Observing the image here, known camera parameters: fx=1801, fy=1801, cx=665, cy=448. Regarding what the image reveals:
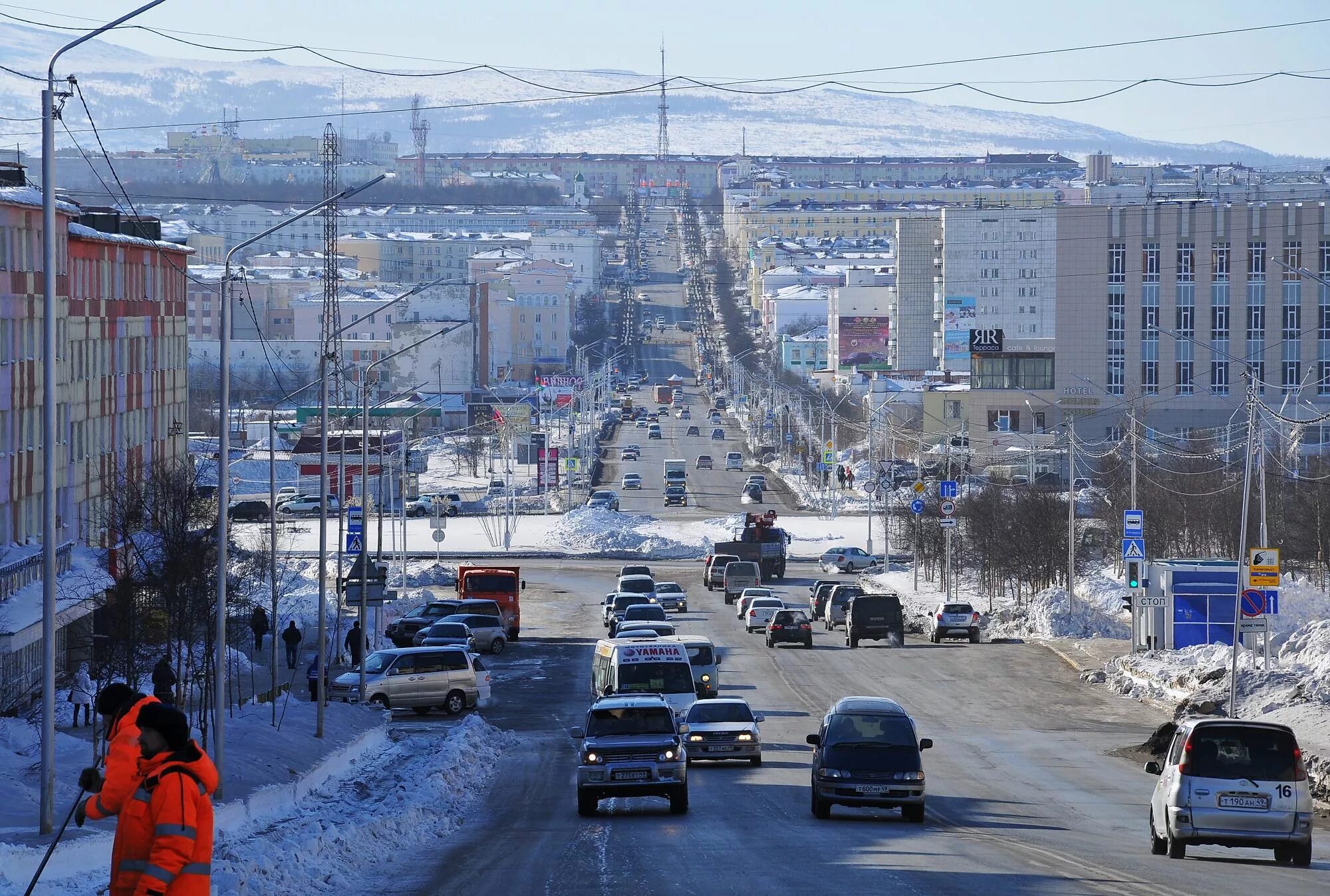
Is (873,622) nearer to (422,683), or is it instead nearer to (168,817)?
(422,683)

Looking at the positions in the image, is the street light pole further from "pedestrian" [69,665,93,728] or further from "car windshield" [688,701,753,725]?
"car windshield" [688,701,753,725]

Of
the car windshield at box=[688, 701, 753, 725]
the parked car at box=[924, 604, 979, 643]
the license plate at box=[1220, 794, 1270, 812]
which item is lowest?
the parked car at box=[924, 604, 979, 643]

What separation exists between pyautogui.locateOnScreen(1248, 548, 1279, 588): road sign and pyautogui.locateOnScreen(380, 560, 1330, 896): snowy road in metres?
3.68

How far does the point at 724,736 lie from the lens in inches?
1128

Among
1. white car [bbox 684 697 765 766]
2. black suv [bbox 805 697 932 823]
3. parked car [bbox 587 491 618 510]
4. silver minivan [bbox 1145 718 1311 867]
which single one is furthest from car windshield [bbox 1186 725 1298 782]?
parked car [bbox 587 491 618 510]

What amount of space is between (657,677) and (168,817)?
2194cm

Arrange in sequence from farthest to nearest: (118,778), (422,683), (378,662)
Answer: (378,662)
(422,683)
(118,778)

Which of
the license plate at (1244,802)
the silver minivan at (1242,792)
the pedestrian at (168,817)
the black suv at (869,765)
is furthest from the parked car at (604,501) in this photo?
the pedestrian at (168,817)

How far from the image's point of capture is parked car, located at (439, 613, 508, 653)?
50062mm

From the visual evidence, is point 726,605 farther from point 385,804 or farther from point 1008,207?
point 1008,207

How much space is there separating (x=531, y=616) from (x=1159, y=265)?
82400 mm

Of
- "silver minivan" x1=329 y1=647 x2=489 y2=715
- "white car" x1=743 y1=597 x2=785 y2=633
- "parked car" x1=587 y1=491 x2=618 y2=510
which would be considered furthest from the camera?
"parked car" x1=587 y1=491 x2=618 y2=510

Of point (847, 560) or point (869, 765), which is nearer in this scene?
point (869, 765)

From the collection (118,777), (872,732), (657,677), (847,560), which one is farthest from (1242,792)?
(847,560)
